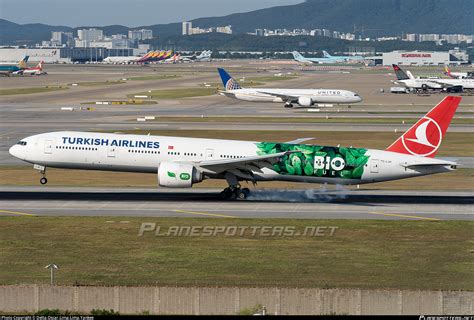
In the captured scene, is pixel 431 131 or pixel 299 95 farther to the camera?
pixel 299 95

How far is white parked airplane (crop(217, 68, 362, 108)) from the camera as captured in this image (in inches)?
6457

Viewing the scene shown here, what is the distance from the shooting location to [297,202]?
211 ft

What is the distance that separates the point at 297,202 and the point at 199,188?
9.76m

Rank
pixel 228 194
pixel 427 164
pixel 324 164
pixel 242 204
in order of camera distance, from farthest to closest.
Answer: pixel 228 194 < pixel 324 164 < pixel 242 204 < pixel 427 164

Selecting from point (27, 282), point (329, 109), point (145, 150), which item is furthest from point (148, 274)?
point (329, 109)

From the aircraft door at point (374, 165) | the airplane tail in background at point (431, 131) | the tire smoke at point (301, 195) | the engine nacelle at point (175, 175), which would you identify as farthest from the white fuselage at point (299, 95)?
the engine nacelle at point (175, 175)

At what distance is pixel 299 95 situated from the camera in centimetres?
16375

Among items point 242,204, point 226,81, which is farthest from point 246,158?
point 226,81

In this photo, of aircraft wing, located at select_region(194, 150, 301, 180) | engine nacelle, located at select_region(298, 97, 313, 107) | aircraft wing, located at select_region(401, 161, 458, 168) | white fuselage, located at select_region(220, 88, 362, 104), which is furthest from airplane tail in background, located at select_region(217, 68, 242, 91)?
aircraft wing, located at select_region(401, 161, 458, 168)

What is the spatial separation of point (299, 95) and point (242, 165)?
102 metres

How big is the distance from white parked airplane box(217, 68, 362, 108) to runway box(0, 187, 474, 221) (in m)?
95.0

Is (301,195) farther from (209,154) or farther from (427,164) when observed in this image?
(427,164)

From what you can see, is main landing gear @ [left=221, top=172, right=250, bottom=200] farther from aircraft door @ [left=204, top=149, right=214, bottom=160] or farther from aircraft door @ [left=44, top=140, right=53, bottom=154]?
aircraft door @ [left=44, top=140, right=53, bottom=154]

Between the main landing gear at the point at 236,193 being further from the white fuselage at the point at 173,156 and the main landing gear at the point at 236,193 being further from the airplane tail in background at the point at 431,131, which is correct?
the airplane tail in background at the point at 431,131
